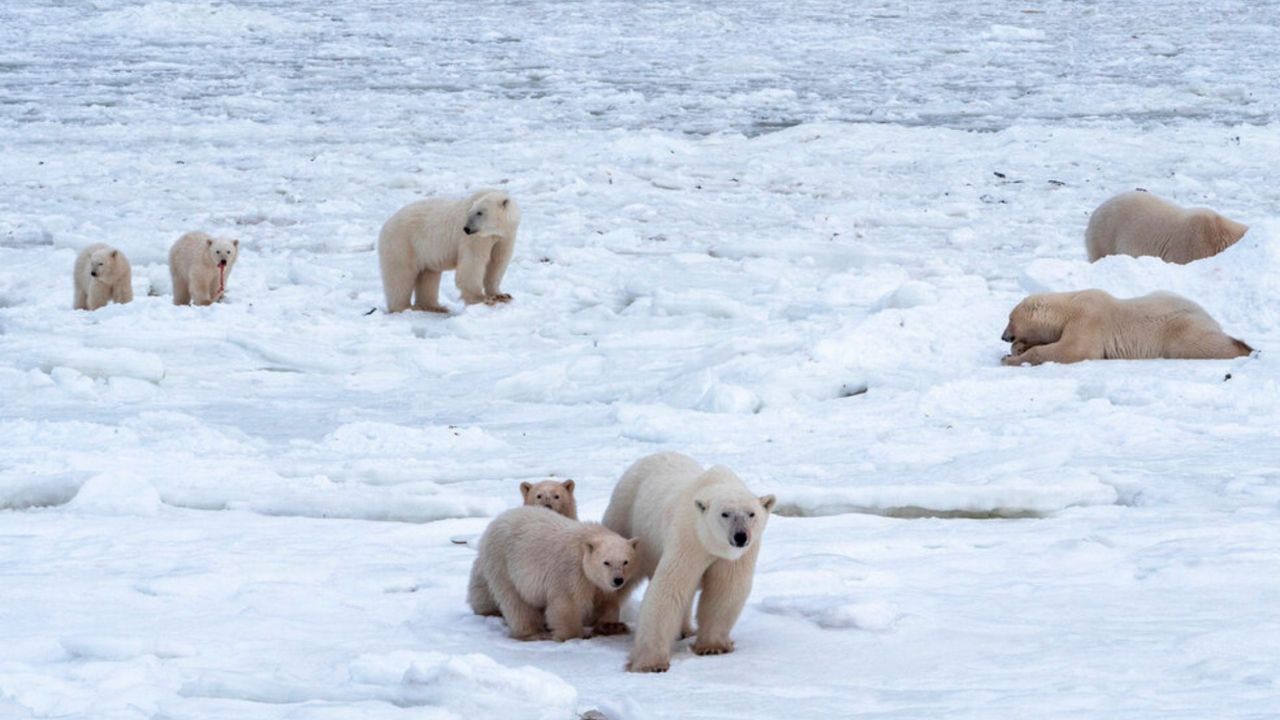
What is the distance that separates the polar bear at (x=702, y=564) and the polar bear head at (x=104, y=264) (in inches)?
250

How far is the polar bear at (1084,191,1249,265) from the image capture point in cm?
872

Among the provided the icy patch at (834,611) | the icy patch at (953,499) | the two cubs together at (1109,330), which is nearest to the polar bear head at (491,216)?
the two cubs together at (1109,330)

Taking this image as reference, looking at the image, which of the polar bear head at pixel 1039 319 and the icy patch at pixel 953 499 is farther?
the polar bear head at pixel 1039 319

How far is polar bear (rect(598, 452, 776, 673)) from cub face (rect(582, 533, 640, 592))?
0.10 m

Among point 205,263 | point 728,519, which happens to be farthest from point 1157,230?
point 728,519

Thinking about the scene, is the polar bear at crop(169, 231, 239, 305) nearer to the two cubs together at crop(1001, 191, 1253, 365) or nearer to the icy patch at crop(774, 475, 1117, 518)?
the two cubs together at crop(1001, 191, 1253, 365)

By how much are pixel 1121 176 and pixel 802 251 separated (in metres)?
4.07

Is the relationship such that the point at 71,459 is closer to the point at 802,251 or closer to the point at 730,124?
the point at 802,251

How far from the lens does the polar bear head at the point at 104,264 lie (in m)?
9.29

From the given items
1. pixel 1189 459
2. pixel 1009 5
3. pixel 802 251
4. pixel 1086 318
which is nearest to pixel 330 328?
pixel 802 251

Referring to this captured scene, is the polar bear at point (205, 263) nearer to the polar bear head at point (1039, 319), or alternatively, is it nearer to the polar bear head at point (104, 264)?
the polar bear head at point (104, 264)

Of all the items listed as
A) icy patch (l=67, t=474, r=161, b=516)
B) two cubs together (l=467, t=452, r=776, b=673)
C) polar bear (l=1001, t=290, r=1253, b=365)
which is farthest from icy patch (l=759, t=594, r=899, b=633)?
polar bear (l=1001, t=290, r=1253, b=365)

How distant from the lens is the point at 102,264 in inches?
366

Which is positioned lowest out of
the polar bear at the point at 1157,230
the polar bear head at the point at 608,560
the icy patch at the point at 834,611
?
the icy patch at the point at 834,611
